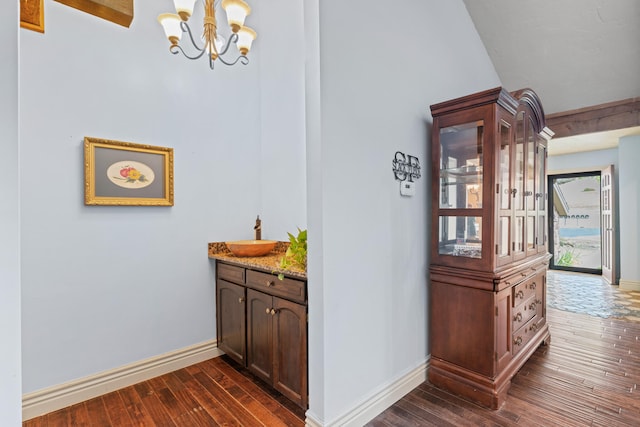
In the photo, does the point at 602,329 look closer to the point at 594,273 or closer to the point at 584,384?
the point at 584,384

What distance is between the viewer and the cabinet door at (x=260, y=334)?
7.07 feet

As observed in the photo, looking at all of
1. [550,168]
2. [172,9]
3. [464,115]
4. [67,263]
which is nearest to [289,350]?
[67,263]

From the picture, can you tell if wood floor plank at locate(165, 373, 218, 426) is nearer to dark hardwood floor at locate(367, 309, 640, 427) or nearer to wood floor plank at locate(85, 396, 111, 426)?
wood floor plank at locate(85, 396, 111, 426)

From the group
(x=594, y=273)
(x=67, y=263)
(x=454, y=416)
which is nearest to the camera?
(x=454, y=416)

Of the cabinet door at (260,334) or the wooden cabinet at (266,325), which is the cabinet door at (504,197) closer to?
the wooden cabinet at (266,325)

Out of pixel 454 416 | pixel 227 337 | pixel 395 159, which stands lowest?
pixel 454 416

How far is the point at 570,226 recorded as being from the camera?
648 cm

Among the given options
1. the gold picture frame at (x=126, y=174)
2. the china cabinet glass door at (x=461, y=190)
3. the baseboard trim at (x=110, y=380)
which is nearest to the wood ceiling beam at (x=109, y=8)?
the gold picture frame at (x=126, y=174)

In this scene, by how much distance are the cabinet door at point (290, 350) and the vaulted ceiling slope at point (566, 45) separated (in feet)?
10.5

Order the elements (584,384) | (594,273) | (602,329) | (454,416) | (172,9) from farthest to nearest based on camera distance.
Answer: (594,273), (602,329), (172,9), (584,384), (454,416)

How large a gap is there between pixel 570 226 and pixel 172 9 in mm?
7677

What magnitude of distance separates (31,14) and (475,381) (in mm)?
2883

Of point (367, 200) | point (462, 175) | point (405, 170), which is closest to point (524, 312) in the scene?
point (462, 175)

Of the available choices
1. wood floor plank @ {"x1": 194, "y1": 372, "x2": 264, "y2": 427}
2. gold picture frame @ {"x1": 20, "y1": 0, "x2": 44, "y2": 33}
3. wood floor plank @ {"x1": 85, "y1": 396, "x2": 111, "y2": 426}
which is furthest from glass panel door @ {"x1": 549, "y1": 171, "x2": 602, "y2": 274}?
gold picture frame @ {"x1": 20, "y1": 0, "x2": 44, "y2": 33}
